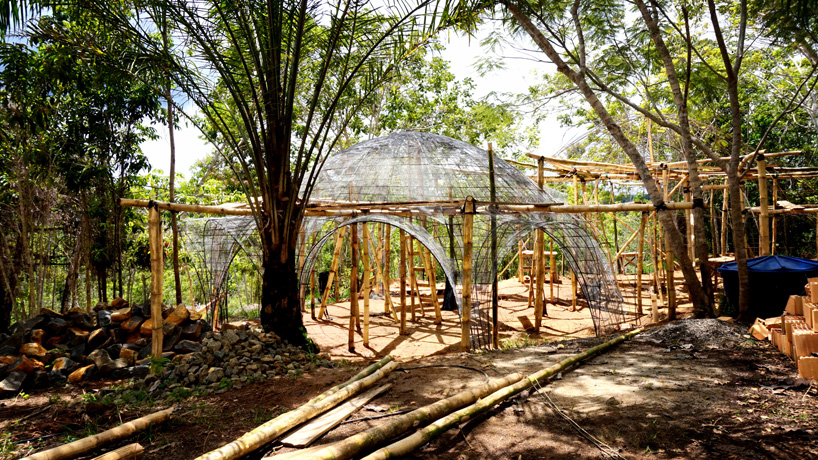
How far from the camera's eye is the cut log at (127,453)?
3161 millimetres

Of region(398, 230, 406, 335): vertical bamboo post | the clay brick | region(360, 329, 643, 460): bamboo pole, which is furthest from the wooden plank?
region(398, 230, 406, 335): vertical bamboo post

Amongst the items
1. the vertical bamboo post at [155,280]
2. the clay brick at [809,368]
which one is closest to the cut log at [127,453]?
the vertical bamboo post at [155,280]

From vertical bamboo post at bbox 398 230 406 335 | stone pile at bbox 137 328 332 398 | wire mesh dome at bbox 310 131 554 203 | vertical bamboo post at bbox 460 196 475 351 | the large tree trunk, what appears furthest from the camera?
wire mesh dome at bbox 310 131 554 203

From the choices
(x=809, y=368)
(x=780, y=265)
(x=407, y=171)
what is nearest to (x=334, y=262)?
(x=407, y=171)

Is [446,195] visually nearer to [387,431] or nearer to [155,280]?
[155,280]

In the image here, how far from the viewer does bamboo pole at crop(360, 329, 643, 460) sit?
125 inches

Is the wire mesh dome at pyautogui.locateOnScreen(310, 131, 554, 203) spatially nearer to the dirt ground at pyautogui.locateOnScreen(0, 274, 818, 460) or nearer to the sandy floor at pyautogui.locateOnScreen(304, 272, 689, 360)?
the sandy floor at pyautogui.locateOnScreen(304, 272, 689, 360)

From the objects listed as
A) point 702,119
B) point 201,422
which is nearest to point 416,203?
point 201,422

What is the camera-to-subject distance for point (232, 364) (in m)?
5.67

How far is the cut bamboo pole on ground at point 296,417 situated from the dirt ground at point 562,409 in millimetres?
118

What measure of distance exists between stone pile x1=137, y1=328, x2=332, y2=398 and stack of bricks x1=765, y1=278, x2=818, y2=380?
4.94 m

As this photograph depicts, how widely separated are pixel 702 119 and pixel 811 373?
14.2 meters

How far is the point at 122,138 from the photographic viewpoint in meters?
9.66

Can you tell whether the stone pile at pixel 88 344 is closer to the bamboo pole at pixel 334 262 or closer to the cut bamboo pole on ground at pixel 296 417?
the cut bamboo pole on ground at pixel 296 417
